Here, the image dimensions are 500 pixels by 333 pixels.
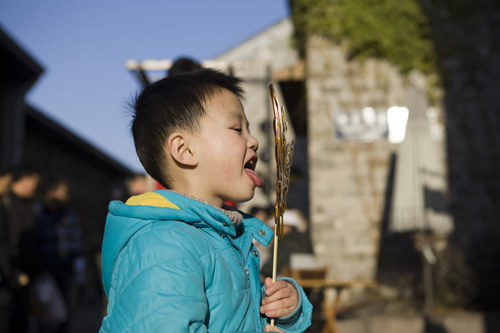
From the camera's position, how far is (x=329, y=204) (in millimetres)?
7961

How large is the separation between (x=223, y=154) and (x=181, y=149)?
12 centimetres

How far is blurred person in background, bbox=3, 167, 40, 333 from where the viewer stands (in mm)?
4133

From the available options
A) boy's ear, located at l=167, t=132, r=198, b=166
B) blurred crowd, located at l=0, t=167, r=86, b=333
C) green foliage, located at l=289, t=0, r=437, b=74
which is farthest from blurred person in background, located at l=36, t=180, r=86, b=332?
green foliage, located at l=289, t=0, r=437, b=74

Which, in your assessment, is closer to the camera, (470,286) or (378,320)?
(378,320)

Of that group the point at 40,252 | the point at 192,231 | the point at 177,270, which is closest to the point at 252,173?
the point at 192,231

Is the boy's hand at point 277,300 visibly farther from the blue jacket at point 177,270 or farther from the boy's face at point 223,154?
the boy's face at point 223,154

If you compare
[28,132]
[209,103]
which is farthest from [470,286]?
[28,132]

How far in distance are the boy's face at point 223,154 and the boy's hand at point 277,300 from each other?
0.79ft

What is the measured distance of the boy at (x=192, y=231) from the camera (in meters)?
1.02

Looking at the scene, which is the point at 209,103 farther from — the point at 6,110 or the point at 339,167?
the point at 6,110

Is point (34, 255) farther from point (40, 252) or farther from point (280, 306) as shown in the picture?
point (280, 306)

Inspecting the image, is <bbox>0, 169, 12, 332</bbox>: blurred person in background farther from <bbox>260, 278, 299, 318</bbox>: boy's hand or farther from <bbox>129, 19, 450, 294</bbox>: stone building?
<bbox>129, 19, 450, 294</bbox>: stone building

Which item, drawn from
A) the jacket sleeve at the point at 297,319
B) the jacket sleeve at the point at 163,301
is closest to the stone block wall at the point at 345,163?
the jacket sleeve at the point at 297,319

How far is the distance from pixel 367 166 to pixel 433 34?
2473mm
